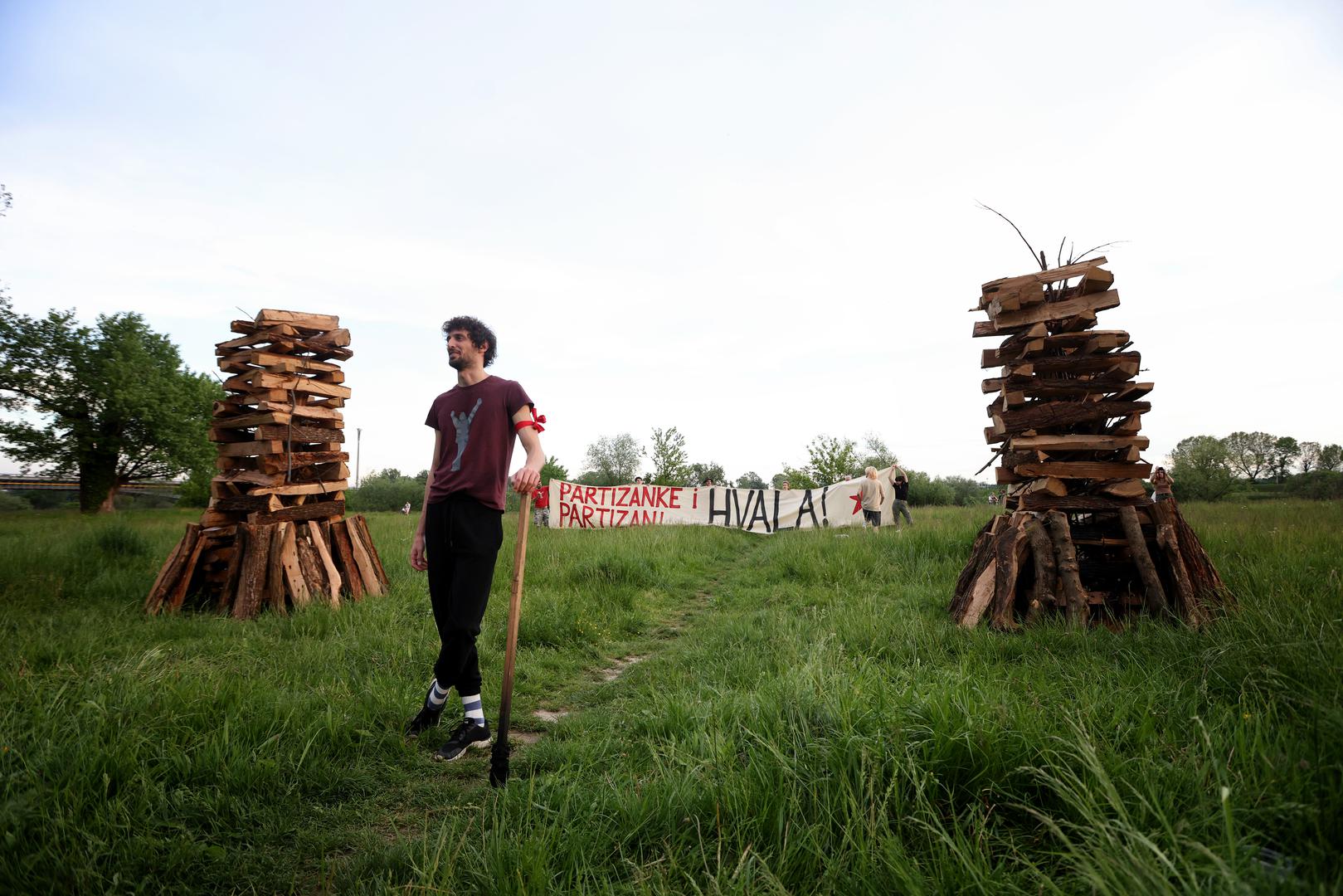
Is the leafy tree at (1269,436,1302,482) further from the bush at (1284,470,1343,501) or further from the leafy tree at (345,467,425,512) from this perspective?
the leafy tree at (345,467,425,512)

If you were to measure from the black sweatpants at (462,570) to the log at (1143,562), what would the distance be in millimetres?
5343

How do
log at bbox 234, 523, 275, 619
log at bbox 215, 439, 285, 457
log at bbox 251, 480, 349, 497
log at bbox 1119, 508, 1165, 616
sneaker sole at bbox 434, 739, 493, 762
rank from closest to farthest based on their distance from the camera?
sneaker sole at bbox 434, 739, 493, 762 < log at bbox 1119, 508, 1165, 616 < log at bbox 234, 523, 275, 619 < log at bbox 251, 480, 349, 497 < log at bbox 215, 439, 285, 457

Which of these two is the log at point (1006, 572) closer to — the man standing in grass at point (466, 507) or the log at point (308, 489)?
the man standing in grass at point (466, 507)

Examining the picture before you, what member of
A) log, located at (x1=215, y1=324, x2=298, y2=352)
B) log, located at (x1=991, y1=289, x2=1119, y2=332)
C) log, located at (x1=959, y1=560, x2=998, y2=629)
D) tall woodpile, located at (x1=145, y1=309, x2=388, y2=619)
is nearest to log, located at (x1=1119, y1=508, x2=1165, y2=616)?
log, located at (x1=959, y1=560, x2=998, y2=629)

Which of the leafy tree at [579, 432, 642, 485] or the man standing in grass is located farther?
the leafy tree at [579, 432, 642, 485]

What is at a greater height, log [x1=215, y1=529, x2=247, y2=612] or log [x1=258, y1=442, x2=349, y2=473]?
log [x1=258, y1=442, x2=349, y2=473]

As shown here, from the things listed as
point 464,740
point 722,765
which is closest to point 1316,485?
point 722,765

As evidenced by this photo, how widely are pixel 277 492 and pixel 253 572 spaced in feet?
3.13

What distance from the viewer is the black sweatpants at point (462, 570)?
3705mm

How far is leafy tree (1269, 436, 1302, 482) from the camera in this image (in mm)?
33497

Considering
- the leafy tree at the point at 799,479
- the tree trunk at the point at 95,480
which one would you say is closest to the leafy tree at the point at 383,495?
the tree trunk at the point at 95,480

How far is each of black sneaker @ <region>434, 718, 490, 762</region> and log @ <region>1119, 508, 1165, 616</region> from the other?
533 cm

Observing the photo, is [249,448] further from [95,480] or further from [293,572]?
[95,480]

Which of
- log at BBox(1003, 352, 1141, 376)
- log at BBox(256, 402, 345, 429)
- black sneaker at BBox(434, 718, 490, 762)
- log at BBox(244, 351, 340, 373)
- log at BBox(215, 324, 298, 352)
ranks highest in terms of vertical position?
log at BBox(215, 324, 298, 352)
